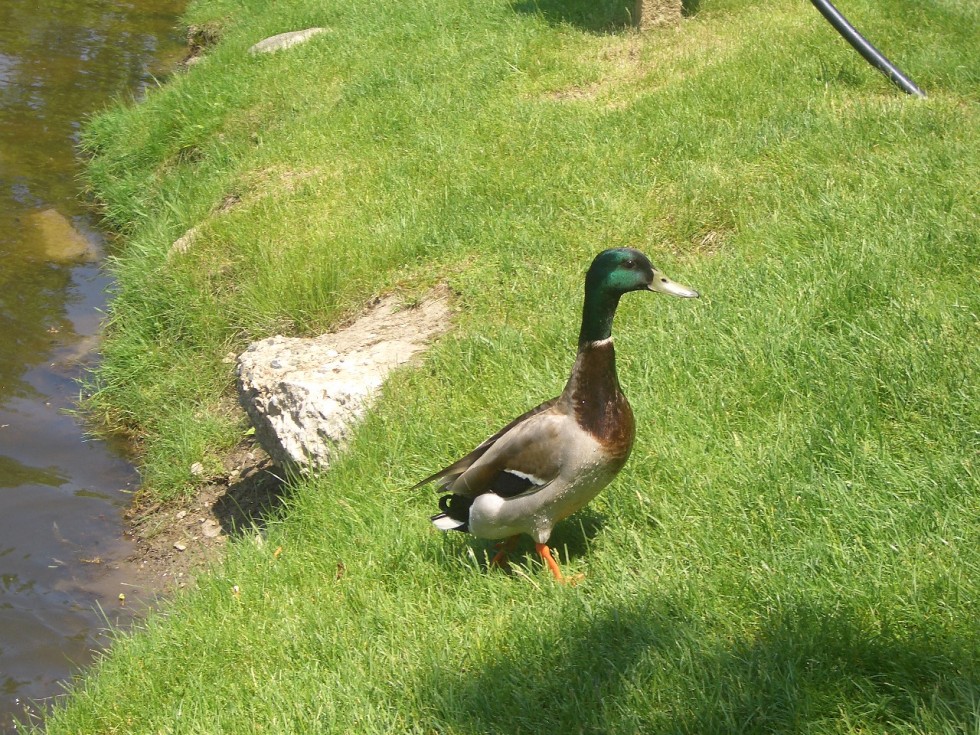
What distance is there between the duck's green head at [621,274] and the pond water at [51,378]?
3046mm

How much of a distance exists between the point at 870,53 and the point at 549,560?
496 cm

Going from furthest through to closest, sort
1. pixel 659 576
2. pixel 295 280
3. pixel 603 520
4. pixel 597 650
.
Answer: pixel 295 280, pixel 603 520, pixel 659 576, pixel 597 650

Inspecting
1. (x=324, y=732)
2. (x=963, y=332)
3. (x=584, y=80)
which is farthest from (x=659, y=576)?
(x=584, y=80)

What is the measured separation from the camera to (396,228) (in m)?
6.82

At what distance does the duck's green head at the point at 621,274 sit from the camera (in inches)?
144

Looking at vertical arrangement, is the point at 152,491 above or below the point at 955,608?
below

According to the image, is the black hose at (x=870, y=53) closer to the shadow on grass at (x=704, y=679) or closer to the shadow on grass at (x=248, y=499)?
the shadow on grass at (x=248, y=499)

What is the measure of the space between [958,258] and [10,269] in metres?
7.09

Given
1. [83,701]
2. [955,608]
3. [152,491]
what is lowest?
[152,491]

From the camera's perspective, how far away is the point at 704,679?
9.46 feet

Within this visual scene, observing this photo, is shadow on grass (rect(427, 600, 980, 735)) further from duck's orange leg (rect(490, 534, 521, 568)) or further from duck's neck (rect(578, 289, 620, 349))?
duck's neck (rect(578, 289, 620, 349))

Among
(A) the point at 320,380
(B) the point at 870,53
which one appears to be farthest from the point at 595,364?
(B) the point at 870,53

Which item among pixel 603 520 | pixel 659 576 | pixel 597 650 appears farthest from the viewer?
pixel 603 520

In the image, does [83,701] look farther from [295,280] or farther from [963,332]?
[963,332]
